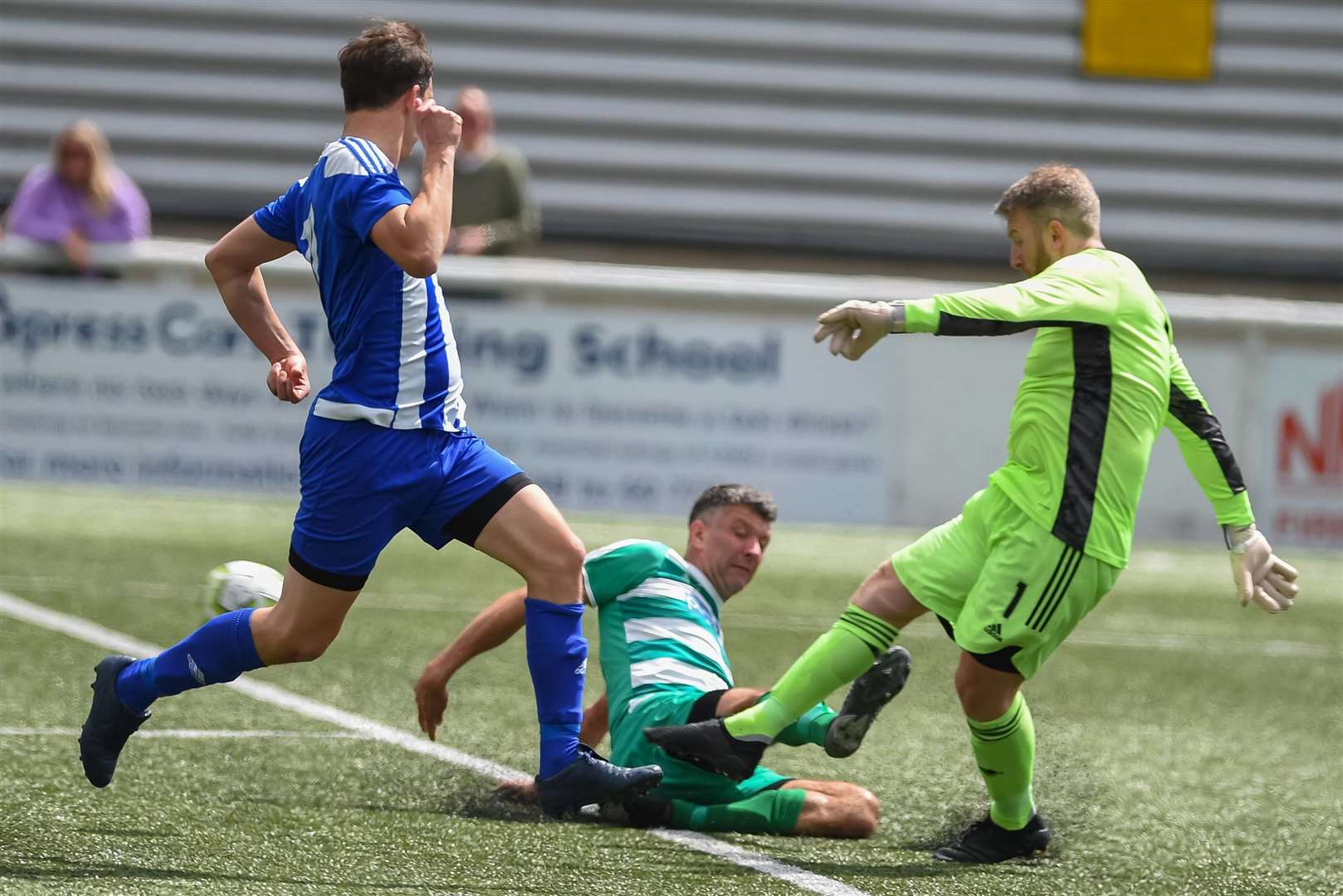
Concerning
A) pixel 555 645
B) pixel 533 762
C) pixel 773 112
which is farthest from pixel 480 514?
pixel 773 112

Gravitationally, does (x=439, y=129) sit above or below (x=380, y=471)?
above

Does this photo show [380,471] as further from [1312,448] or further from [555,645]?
[1312,448]

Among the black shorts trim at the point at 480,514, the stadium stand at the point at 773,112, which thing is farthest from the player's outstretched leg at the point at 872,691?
the stadium stand at the point at 773,112

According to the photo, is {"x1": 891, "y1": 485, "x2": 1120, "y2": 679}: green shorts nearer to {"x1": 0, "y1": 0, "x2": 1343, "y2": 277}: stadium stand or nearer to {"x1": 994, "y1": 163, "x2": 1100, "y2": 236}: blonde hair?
{"x1": 994, "y1": 163, "x2": 1100, "y2": 236}: blonde hair

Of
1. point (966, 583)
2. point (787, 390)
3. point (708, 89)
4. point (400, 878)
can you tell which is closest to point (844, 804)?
point (966, 583)

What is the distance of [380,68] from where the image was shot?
4.64m

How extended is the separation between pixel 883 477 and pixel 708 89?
5.78 m

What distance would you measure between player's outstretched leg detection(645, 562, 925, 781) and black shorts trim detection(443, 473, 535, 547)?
0.67 meters

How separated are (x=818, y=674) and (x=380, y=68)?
176 cm

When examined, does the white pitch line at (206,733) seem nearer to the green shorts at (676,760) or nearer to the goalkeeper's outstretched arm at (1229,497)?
the green shorts at (676,760)

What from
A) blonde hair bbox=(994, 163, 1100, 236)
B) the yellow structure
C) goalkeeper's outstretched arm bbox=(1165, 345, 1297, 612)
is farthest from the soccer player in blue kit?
the yellow structure

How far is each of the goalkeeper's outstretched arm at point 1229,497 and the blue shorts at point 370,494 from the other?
1.63 m

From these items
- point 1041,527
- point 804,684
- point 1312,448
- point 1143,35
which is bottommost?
point 1312,448

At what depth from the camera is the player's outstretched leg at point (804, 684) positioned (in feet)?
16.0
